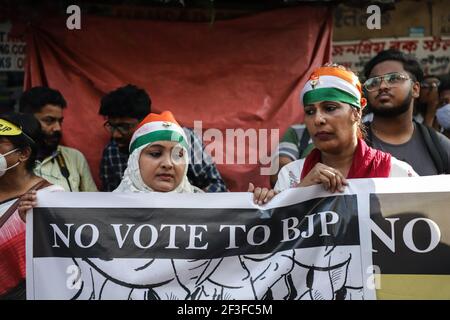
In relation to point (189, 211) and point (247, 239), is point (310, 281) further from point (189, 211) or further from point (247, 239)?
point (189, 211)

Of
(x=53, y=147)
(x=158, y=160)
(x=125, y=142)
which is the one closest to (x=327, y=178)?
(x=158, y=160)

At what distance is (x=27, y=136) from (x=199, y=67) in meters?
1.78

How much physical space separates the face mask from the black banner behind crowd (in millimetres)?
2262

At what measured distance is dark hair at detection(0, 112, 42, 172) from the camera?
4355 mm

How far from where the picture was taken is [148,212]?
3.81 meters

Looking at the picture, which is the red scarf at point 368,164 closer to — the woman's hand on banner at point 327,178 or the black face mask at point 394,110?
the woman's hand on banner at point 327,178

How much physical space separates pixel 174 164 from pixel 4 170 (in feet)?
3.00

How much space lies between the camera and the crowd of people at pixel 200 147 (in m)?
3.87

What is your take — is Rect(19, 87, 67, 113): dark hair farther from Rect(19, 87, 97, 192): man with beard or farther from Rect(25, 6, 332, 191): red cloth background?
Rect(25, 6, 332, 191): red cloth background

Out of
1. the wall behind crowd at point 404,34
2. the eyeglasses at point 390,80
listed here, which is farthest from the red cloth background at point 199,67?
the eyeglasses at point 390,80

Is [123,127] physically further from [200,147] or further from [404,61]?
[404,61]

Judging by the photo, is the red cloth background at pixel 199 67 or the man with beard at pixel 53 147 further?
the red cloth background at pixel 199 67

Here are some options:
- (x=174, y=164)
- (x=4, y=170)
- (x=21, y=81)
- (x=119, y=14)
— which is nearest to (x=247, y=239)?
(x=174, y=164)

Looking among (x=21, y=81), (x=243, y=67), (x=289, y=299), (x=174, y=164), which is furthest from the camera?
(x=21, y=81)
